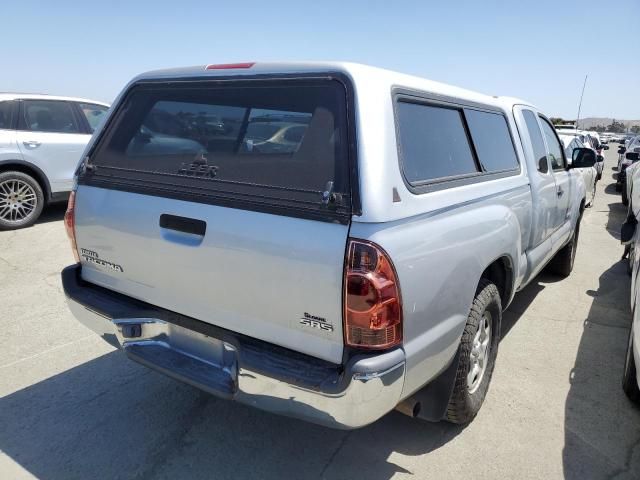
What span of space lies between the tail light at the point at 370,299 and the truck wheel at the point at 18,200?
6701 mm

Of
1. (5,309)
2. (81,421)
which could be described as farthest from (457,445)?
(5,309)

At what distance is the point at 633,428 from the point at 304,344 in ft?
7.33

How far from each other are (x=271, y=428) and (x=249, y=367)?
0.94 m

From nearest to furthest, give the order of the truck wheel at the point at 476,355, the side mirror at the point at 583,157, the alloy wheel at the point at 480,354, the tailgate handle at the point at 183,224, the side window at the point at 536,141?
1. the tailgate handle at the point at 183,224
2. the truck wheel at the point at 476,355
3. the alloy wheel at the point at 480,354
4. the side window at the point at 536,141
5. the side mirror at the point at 583,157

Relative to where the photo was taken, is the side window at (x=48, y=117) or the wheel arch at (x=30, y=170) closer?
the wheel arch at (x=30, y=170)

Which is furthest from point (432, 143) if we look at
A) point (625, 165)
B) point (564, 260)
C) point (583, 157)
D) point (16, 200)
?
point (625, 165)

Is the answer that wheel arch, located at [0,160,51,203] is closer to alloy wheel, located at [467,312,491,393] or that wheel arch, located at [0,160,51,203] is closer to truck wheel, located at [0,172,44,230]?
truck wheel, located at [0,172,44,230]

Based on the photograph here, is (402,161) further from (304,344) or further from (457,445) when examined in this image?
(457,445)

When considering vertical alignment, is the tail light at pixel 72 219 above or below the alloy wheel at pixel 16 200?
above

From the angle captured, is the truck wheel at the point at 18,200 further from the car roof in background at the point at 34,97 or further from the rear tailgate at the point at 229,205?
the rear tailgate at the point at 229,205

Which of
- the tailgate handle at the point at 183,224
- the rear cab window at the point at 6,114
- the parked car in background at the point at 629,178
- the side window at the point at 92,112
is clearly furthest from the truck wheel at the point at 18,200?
the parked car in background at the point at 629,178

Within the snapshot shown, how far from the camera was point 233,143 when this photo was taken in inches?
94.3

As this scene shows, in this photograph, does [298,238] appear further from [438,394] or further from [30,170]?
[30,170]

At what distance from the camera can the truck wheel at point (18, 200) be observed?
22.1 feet
